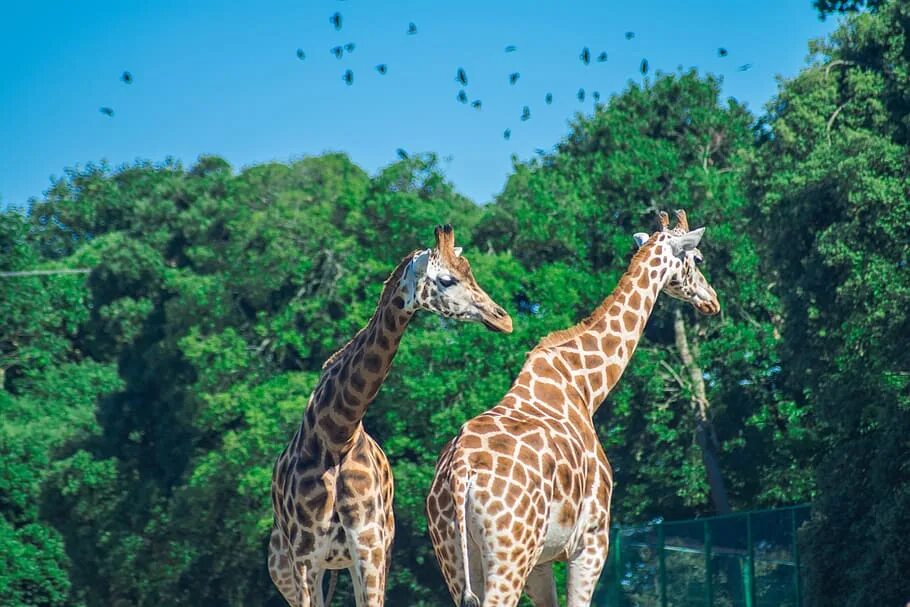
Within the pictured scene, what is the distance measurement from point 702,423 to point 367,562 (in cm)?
2502

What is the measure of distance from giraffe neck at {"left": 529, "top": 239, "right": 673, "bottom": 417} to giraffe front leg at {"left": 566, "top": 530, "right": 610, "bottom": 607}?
4.21 feet

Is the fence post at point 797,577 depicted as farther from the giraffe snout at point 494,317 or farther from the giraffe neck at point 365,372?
the giraffe snout at point 494,317

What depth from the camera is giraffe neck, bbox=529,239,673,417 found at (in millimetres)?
12820

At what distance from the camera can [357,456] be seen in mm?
11969

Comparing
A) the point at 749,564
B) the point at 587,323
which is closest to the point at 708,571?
the point at 749,564

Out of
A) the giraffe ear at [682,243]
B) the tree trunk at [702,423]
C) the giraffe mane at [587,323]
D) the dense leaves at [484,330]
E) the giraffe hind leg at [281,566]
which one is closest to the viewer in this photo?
the giraffe hind leg at [281,566]

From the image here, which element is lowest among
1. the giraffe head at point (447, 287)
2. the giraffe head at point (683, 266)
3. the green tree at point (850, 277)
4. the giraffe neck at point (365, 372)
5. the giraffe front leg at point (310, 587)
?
the giraffe front leg at point (310, 587)

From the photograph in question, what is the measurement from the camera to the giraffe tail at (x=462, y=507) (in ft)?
Answer: 35.6

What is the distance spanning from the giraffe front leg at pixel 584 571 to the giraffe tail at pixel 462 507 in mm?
1088

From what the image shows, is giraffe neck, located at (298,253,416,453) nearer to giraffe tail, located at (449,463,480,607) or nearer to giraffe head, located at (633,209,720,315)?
giraffe tail, located at (449,463,480,607)

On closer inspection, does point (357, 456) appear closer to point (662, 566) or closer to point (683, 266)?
point (683, 266)

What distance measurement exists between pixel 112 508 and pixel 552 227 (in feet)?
46.9

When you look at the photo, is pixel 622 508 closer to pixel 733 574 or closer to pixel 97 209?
pixel 733 574

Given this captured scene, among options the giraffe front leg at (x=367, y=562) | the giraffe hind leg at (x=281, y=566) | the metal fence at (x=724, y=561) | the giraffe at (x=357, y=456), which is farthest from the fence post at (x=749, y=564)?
the giraffe front leg at (x=367, y=562)
